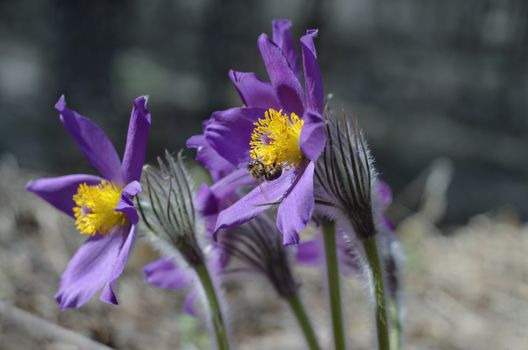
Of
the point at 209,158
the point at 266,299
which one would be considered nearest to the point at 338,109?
the point at 209,158

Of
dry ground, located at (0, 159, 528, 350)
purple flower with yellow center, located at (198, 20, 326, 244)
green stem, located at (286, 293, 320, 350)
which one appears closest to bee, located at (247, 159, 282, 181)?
purple flower with yellow center, located at (198, 20, 326, 244)

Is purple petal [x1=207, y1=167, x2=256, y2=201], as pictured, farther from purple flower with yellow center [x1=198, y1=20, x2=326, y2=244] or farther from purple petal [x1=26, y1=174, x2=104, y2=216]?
purple petal [x1=26, y1=174, x2=104, y2=216]

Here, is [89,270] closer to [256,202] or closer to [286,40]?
[256,202]

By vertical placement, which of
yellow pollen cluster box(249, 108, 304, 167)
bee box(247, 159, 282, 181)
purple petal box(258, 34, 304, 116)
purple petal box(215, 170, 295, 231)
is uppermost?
purple petal box(258, 34, 304, 116)

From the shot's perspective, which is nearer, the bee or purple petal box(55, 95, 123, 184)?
the bee

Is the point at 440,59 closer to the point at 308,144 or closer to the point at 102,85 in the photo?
the point at 102,85

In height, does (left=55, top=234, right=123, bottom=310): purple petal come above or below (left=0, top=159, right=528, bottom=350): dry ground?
above

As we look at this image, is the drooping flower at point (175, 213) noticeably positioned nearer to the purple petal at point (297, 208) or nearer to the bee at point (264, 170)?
the bee at point (264, 170)

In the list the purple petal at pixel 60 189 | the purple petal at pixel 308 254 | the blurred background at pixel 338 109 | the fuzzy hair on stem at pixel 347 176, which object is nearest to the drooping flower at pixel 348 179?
the fuzzy hair on stem at pixel 347 176
